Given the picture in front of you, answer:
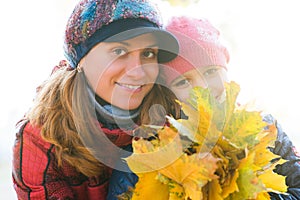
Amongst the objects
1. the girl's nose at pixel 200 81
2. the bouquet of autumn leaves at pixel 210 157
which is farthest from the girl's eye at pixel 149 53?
the bouquet of autumn leaves at pixel 210 157

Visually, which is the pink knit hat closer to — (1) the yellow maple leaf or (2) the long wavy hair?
(2) the long wavy hair

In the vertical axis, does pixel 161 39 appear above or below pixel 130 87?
above

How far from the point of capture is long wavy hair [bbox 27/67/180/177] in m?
0.97

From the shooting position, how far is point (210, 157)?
21.3 inches

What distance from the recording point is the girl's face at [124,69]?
930mm

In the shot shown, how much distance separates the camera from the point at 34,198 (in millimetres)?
957

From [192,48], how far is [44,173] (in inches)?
17.6

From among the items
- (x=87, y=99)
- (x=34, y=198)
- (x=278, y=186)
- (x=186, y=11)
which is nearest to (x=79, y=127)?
(x=87, y=99)

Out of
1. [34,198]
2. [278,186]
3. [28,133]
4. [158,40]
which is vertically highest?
[158,40]

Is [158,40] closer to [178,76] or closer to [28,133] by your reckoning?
[178,76]

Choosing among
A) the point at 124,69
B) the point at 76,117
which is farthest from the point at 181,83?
the point at 76,117

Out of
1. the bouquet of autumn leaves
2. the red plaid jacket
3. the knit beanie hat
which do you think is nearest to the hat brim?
the knit beanie hat

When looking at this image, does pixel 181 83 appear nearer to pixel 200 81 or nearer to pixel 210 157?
pixel 200 81

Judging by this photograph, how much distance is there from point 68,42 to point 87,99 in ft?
0.46
